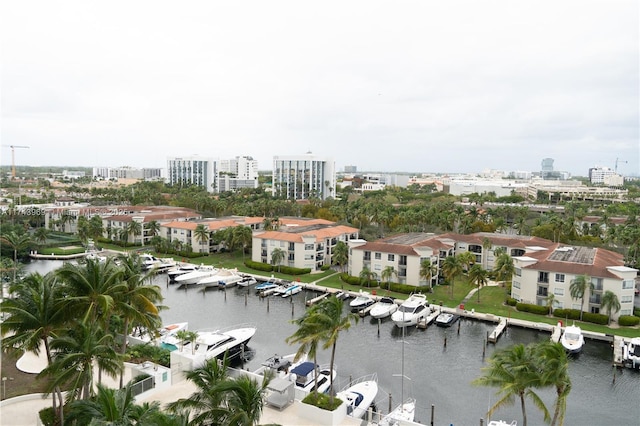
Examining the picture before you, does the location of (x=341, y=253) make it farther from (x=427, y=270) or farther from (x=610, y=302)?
(x=610, y=302)

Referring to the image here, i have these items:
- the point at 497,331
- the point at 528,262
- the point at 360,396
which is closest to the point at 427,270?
the point at 528,262

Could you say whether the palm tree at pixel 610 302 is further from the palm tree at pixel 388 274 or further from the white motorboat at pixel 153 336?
the white motorboat at pixel 153 336

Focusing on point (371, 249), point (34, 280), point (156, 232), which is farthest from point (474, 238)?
point (34, 280)

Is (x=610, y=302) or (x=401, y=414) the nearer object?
(x=401, y=414)

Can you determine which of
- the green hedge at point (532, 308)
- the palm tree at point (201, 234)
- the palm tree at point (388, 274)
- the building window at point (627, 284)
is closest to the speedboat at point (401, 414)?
the green hedge at point (532, 308)

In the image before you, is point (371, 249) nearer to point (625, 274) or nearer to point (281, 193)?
point (625, 274)

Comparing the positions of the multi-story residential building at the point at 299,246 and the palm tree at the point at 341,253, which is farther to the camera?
the multi-story residential building at the point at 299,246

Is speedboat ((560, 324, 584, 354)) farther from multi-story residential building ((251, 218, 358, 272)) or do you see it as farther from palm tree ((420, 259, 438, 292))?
multi-story residential building ((251, 218, 358, 272))
